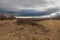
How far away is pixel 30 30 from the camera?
4.41 ft

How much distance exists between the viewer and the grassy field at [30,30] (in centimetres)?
129

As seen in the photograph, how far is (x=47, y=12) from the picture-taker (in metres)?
1.40

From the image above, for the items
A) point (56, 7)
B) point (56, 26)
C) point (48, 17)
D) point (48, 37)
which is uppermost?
point (56, 7)

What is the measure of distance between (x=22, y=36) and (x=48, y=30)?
1.01 feet

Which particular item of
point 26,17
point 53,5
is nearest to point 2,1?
point 26,17

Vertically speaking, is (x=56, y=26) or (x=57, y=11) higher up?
(x=57, y=11)

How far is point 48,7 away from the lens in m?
1.40

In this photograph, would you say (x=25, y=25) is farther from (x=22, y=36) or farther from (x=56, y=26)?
(x=56, y=26)

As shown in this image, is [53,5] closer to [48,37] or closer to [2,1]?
[48,37]

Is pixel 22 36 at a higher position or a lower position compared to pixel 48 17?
lower

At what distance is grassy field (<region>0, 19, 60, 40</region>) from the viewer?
4.23ft

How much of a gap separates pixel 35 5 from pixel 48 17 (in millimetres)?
211

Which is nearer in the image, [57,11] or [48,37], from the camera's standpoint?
[48,37]

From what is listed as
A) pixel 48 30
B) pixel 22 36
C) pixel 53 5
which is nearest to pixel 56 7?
pixel 53 5
